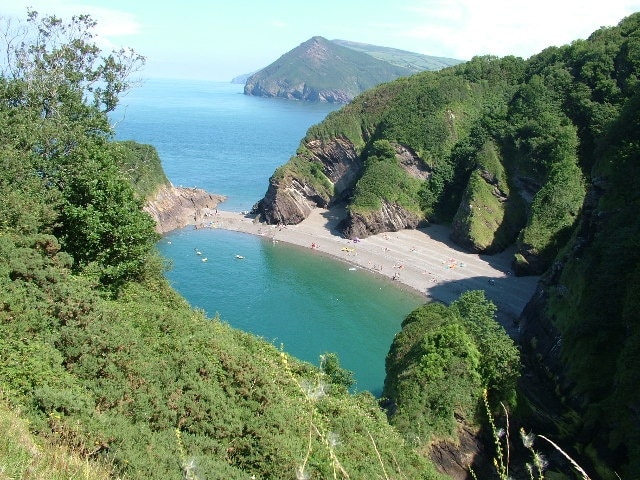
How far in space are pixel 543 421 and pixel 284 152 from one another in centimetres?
8997

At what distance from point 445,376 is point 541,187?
38.2 metres

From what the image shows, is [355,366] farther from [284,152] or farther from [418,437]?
[284,152]

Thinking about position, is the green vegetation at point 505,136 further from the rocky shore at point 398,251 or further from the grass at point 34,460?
the grass at point 34,460

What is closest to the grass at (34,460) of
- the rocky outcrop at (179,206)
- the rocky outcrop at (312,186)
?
the rocky outcrop at (179,206)

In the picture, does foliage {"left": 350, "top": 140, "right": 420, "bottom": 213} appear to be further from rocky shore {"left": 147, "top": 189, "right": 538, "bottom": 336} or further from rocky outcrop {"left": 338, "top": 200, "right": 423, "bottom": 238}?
rocky shore {"left": 147, "top": 189, "right": 538, "bottom": 336}

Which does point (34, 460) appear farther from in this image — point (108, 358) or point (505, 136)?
point (505, 136)

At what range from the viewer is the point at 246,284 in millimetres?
46500

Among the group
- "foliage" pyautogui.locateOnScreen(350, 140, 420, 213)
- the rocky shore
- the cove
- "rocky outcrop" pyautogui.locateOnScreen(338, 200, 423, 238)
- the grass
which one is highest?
the grass

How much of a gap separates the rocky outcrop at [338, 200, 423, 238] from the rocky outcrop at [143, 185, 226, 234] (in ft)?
63.1

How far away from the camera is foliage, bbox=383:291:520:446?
67.7 feet

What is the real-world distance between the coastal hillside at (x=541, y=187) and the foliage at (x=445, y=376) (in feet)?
10.4

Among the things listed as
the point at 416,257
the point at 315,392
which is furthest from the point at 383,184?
the point at 315,392

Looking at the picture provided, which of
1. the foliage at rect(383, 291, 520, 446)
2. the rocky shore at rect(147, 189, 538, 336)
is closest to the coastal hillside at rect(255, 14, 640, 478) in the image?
the rocky shore at rect(147, 189, 538, 336)

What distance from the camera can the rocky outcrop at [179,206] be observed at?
6044cm
